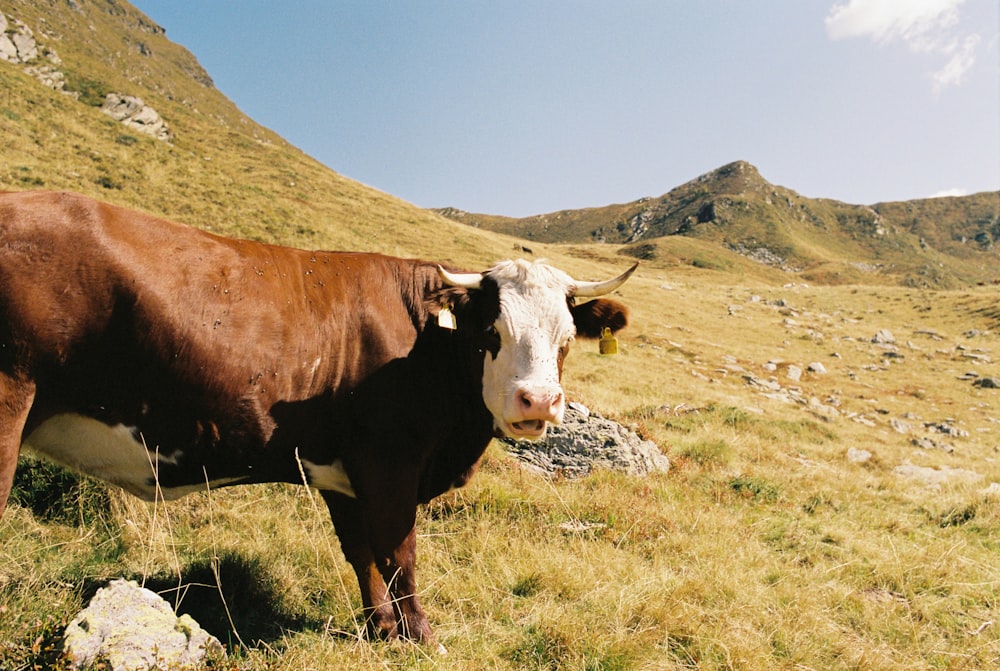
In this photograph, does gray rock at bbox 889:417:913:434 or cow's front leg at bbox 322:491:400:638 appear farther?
gray rock at bbox 889:417:913:434

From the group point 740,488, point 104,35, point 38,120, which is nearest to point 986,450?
point 740,488

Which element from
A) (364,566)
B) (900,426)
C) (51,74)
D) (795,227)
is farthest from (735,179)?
(364,566)

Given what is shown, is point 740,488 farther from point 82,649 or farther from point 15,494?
point 15,494

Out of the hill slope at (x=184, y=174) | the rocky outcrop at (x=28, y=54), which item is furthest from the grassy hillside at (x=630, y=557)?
the rocky outcrop at (x=28, y=54)

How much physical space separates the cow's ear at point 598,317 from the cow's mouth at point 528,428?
144cm

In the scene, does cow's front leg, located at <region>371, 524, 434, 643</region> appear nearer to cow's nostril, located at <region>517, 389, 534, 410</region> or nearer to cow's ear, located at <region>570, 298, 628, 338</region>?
cow's nostril, located at <region>517, 389, 534, 410</region>

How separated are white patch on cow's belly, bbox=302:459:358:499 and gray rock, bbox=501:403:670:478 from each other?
11.1 ft

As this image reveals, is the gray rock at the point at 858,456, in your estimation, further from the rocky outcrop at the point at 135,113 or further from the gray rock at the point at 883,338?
the rocky outcrop at the point at 135,113

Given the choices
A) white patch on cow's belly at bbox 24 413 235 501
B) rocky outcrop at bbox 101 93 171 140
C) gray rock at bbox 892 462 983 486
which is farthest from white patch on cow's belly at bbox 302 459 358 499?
rocky outcrop at bbox 101 93 171 140

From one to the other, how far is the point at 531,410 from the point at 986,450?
727 inches

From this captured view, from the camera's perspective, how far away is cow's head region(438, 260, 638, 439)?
3.41 metres

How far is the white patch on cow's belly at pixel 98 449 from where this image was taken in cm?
299

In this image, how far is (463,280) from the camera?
4020 mm

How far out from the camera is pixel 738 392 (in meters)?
19.3
